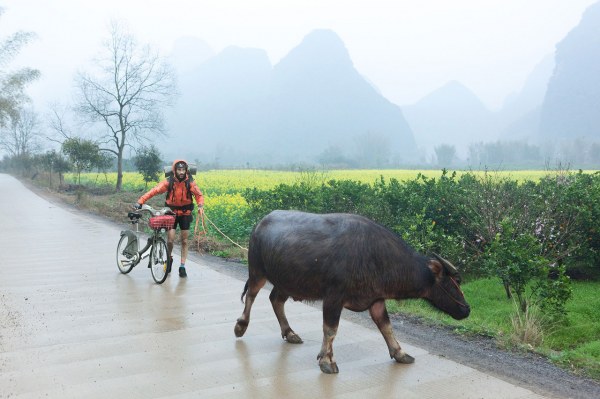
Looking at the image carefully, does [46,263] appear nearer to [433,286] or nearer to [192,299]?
[192,299]

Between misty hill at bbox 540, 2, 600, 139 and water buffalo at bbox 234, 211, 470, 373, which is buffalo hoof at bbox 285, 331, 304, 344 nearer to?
water buffalo at bbox 234, 211, 470, 373

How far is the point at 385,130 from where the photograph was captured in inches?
6314

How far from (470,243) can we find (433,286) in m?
4.07

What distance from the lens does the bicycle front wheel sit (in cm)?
739

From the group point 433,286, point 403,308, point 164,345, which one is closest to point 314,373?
point 433,286

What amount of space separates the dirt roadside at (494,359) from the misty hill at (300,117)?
12779cm

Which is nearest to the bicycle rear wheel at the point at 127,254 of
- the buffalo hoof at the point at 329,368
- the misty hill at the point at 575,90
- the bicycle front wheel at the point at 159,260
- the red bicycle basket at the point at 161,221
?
Result: the bicycle front wheel at the point at 159,260

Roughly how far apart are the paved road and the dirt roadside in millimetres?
196

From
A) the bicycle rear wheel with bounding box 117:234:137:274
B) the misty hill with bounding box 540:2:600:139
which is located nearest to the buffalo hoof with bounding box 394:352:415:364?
the bicycle rear wheel with bounding box 117:234:137:274

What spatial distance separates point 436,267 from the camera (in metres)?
4.16

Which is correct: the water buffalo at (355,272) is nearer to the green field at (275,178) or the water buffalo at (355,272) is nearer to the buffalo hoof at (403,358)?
the buffalo hoof at (403,358)

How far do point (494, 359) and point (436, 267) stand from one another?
1189 mm

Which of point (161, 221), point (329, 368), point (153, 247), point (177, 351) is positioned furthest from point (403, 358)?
point (153, 247)

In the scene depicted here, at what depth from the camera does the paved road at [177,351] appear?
12.6ft
